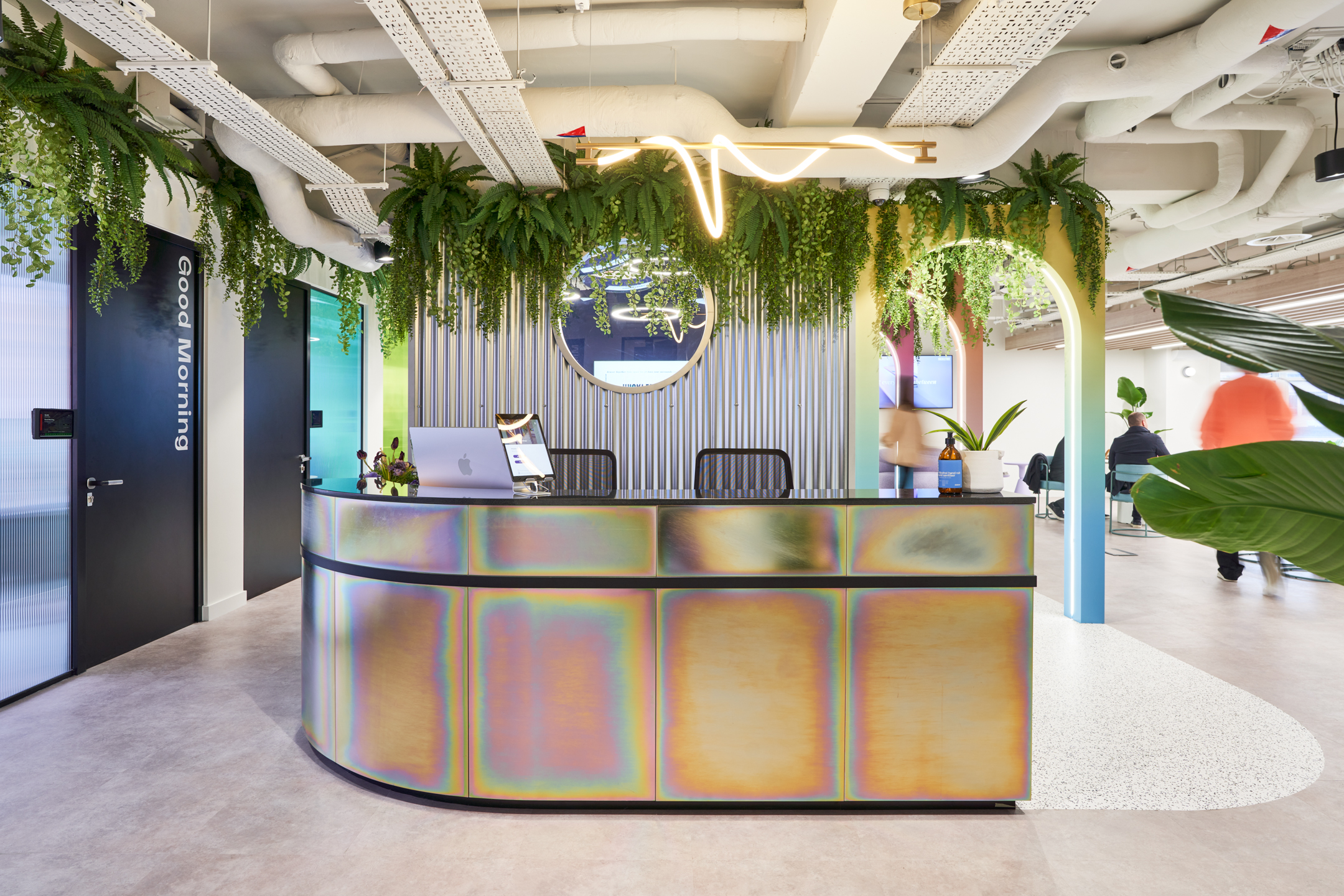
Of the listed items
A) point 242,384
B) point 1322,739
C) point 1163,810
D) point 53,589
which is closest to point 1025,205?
point 1322,739

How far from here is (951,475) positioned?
2.84m

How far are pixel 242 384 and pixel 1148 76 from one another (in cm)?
634

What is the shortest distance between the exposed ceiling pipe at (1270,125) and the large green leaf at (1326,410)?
5433 millimetres

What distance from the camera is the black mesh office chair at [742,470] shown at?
4.41 m

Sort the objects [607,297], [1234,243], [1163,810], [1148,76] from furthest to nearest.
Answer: [1234,243]
[607,297]
[1148,76]
[1163,810]

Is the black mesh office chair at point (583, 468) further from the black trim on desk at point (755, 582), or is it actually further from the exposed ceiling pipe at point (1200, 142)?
the exposed ceiling pipe at point (1200, 142)

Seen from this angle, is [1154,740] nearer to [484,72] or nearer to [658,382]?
[658,382]

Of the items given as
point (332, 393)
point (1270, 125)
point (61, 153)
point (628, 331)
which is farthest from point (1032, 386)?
point (61, 153)

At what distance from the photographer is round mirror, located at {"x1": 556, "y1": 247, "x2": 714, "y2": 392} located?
16.6ft

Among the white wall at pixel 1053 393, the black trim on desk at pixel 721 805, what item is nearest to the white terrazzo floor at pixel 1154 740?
the black trim on desk at pixel 721 805

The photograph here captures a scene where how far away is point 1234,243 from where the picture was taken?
8789mm

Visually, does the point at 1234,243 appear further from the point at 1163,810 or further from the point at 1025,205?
the point at 1163,810

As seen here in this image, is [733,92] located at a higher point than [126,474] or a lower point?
higher

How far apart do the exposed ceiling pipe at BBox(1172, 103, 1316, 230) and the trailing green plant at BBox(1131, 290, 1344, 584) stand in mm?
5405
